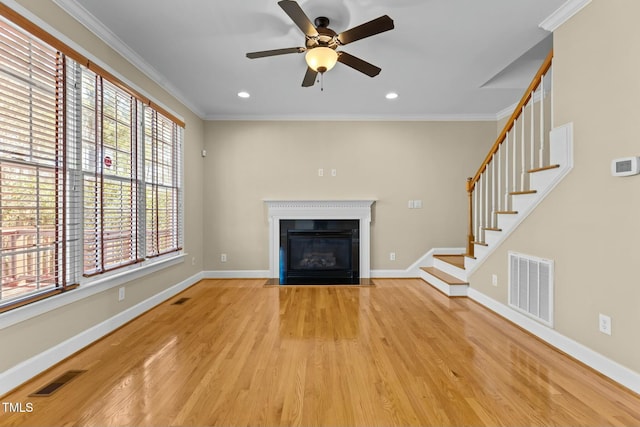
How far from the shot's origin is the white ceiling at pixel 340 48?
2348mm

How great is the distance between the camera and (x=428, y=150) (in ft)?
16.2

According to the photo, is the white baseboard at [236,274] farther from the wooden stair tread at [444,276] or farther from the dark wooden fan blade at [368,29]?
the dark wooden fan blade at [368,29]

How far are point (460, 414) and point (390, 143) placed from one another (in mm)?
4074

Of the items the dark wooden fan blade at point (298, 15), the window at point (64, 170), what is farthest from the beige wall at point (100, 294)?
the dark wooden fan blade at point (298, 15)

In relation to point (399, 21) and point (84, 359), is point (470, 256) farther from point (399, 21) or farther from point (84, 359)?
point (84, 359)

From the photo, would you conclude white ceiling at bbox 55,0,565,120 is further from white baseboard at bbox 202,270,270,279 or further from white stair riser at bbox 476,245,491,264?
white baseboard at bbox 202,270,270,279

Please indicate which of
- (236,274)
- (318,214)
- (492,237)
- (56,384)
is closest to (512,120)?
(492,237)

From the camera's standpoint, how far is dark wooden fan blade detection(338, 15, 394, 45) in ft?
6.74

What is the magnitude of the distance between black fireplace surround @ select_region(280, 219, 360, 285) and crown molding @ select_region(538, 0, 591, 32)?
3247 mm

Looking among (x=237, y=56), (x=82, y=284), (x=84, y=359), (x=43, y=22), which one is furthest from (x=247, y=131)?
(x=84, y=359)

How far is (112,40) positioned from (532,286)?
15.1 feet

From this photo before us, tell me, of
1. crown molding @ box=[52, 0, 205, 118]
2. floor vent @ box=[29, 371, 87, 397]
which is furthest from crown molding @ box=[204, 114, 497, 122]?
floor vent @ box=[29, 371, 87, 397]

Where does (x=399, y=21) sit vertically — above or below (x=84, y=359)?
above

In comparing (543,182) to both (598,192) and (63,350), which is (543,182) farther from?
(63,350)
